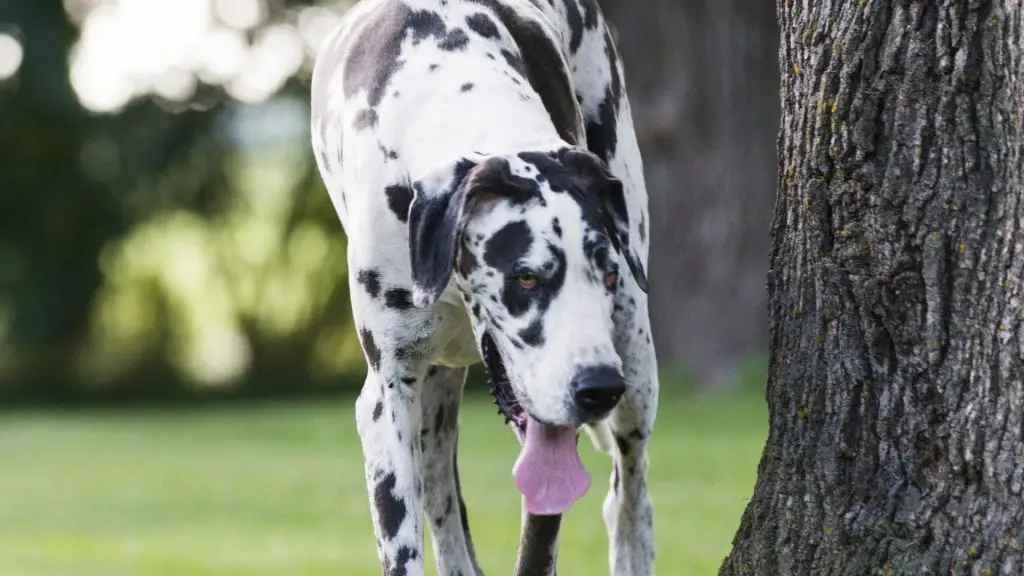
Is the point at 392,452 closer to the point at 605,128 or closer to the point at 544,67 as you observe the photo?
the point at 544,67

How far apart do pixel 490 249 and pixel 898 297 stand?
3.40 feet

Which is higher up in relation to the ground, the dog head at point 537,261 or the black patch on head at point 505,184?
the black patch on head at point 505,184

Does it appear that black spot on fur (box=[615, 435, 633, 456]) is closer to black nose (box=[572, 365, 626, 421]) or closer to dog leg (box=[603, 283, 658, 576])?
dog leg (box=[603, 283, 658, 576])

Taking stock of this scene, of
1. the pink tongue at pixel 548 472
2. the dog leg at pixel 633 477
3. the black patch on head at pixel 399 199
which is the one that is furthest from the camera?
the dog leg at pixel 633 477

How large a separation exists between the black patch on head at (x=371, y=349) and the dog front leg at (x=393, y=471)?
0.09 feet

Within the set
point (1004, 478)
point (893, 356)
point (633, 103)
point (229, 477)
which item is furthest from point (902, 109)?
point (633, 103)

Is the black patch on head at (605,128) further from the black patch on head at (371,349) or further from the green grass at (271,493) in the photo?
the green grass at (271,493)

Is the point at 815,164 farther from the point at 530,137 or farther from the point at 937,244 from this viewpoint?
the point at 530,137

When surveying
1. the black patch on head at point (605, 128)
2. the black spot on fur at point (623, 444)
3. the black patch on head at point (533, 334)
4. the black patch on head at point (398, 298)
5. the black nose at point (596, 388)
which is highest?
the black patch on head at point (605, 128)

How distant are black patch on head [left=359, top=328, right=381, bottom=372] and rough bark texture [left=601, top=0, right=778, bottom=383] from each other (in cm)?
1028

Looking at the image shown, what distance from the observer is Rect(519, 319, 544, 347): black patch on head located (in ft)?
12.5

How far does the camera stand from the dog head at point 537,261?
12.3 ft

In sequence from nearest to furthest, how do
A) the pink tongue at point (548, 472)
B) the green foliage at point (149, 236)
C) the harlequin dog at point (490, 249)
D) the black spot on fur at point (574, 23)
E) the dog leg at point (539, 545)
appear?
the harlequin dog at point (490, 249), the pink tongue at point (548, 472), the dog leg at point (539, 545), the black spot on fur at point (574, 23), the green foliage at point (149, 236)

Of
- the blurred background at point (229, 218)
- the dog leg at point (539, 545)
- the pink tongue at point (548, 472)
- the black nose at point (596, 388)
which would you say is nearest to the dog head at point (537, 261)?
the black nose at point (596, 388)
